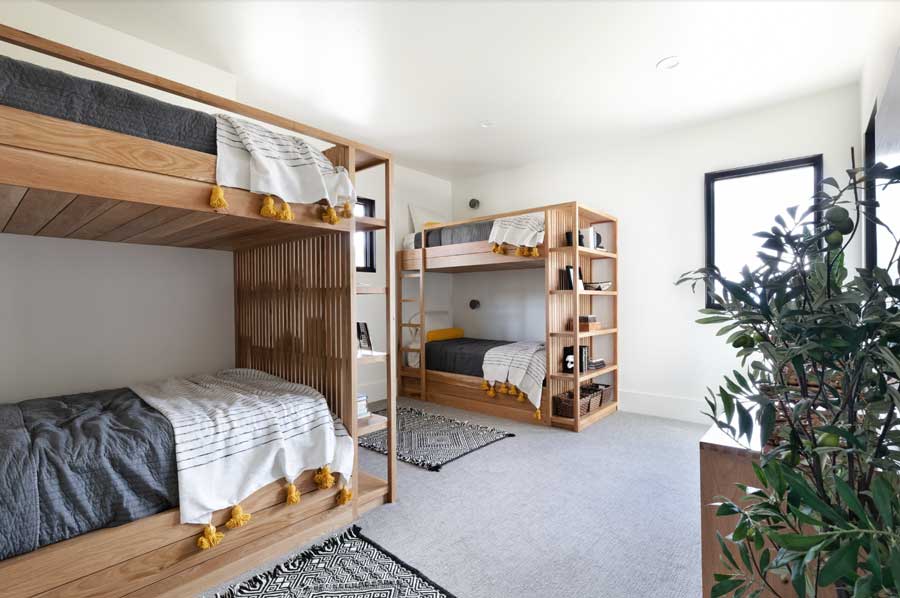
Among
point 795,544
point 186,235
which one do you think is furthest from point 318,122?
point 795,544

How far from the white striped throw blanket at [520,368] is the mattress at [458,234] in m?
1.09

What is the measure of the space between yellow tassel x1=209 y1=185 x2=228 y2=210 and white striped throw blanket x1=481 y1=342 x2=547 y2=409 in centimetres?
280

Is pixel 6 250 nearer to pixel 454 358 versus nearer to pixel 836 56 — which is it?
pixel 454 358

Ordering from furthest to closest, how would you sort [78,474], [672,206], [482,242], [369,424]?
[482,242] → [672,206] → [369,424] → [78,474]

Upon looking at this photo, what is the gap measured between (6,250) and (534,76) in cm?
316

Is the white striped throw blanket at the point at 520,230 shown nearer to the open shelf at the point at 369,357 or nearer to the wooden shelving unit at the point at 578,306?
the wooden shelving unit at the point at 578,306

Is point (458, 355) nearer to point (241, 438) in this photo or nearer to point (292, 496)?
point (292, 496)

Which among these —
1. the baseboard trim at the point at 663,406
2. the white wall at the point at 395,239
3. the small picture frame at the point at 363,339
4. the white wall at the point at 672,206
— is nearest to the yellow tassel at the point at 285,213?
the small picture frame at the point at 363,339

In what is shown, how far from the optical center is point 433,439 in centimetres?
332

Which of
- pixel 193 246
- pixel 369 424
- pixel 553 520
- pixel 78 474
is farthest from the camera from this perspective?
pixel 193 246

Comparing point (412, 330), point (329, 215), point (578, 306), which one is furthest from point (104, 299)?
point (578, 306)

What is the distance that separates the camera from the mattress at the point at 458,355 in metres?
4.21

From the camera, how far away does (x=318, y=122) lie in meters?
3.73

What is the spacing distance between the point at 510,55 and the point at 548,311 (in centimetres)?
194
